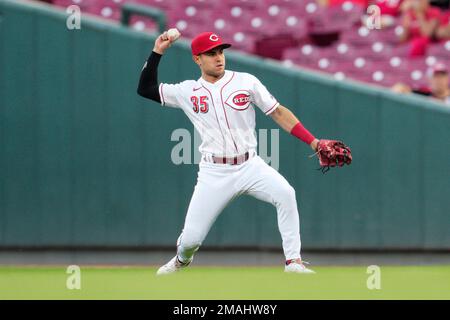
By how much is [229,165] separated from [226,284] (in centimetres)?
79

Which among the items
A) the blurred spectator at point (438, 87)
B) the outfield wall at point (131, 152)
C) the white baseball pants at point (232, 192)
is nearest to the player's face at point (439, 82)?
the blurred spectator at point (438, 87)

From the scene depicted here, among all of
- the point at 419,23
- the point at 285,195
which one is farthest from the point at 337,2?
the point at 285,195

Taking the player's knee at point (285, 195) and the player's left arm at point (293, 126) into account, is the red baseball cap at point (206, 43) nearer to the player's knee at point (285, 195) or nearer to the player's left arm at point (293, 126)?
the player's left arm at point (293, 126)

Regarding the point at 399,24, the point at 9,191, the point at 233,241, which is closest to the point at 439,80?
the point at 399,24

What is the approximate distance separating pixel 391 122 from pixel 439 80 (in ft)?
1.73

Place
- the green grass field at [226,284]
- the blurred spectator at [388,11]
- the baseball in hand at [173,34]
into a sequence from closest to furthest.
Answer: the green grass field at [226,284]
the baseball in hand at [173,34]
the blurred spectator at [388,11]

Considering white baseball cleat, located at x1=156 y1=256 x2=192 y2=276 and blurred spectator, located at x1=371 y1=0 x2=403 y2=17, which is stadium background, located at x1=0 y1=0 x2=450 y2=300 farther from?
white baseball cleat, located at x1=156 y1=256 x2=192 y2=276

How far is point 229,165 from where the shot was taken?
5273mm

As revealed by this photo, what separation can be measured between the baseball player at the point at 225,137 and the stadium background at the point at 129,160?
7.14ft

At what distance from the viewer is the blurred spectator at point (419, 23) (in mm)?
8484

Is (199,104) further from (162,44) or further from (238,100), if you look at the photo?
(162,44)

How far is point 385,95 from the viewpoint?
743cm

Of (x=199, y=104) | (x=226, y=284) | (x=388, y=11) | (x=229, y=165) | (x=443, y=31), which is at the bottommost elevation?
(x=226, y=284)

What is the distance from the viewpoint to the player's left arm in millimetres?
5137
